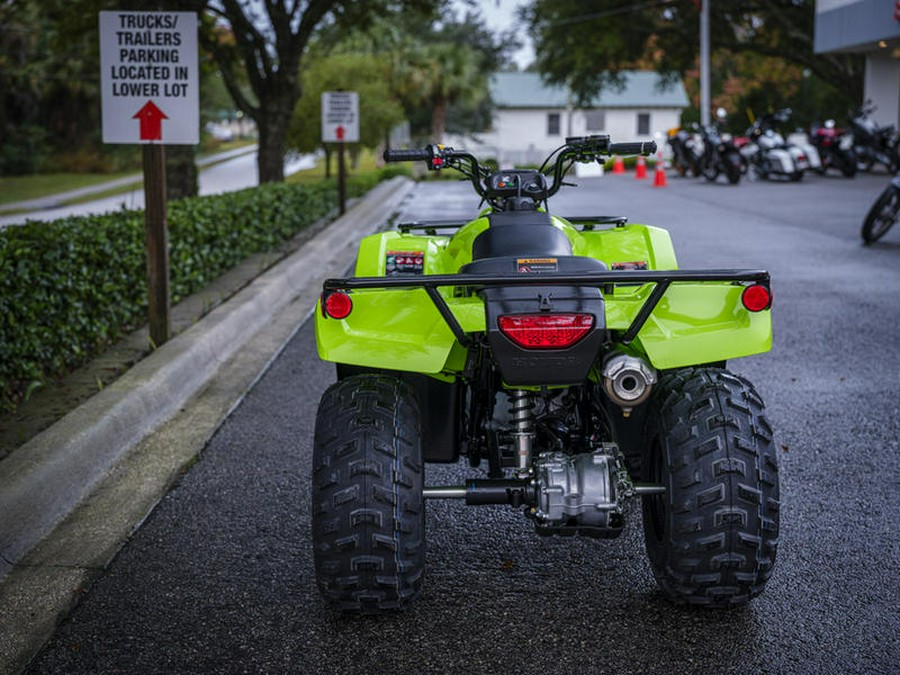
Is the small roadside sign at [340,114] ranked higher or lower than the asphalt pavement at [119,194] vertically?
higher

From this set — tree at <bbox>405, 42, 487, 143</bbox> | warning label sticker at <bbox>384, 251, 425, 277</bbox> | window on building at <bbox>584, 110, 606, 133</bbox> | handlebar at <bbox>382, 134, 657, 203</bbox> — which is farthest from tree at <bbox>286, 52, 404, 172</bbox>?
warning label sticker at <bbox>384, 251, 425, 277</bbox>

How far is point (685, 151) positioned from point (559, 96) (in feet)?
133

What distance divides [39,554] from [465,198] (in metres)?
22.4

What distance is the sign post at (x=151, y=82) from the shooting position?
770cm

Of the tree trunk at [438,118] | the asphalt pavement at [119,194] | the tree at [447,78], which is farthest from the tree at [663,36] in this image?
the tree trunk at [438,118]

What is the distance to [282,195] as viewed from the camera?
54.2 ft

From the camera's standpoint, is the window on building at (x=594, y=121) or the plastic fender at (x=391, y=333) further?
the window on building at (x=594, y=121)

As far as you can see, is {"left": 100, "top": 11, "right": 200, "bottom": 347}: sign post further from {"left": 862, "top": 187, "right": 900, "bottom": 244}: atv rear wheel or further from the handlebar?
{"left": 862, "top": 187, "right": 900, "bottom": 244}: atv rear wheel

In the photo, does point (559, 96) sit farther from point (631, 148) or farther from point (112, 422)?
point (631, 148)

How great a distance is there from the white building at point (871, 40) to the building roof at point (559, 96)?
35656 millimetres

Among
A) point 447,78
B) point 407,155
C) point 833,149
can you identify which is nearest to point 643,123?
point 447,78

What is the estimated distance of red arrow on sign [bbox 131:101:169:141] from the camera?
7.72 meters

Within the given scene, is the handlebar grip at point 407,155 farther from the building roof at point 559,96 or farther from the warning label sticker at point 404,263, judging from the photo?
the building roof at point 559,96

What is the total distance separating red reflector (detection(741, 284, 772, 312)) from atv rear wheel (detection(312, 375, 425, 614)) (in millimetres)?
1130
